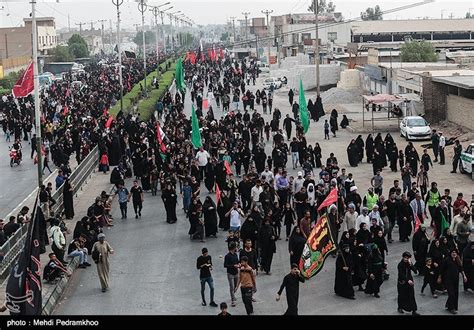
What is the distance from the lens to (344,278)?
15039 millimetres

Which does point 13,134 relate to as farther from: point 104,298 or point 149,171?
point 104,298

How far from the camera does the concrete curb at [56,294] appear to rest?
1453 cm

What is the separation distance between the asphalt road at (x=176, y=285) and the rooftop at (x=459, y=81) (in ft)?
56.4

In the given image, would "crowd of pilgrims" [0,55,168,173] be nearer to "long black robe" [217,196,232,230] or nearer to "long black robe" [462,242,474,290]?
"long black robe" [217,196,232,230]

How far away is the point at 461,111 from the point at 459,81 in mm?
1464

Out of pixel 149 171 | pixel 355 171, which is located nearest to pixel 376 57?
pixel 355 171

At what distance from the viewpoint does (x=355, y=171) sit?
28.4 meters

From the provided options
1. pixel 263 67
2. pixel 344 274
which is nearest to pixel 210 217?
pixel 344 274

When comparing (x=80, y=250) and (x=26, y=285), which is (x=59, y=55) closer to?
(x=80, y=250)

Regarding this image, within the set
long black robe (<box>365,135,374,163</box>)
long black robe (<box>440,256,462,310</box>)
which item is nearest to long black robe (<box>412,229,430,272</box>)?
long black robe (<box>440,256,462,310</box>)

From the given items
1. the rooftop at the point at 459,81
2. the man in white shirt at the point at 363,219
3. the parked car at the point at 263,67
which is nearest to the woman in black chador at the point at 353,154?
the rooftop at the point at 459,81

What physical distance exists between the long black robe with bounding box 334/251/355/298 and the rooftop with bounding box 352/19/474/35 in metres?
94.0

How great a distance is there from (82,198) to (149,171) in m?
2.02

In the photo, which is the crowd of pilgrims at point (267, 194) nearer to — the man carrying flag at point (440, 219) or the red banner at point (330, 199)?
the man carrying flag at point (440, 219)
